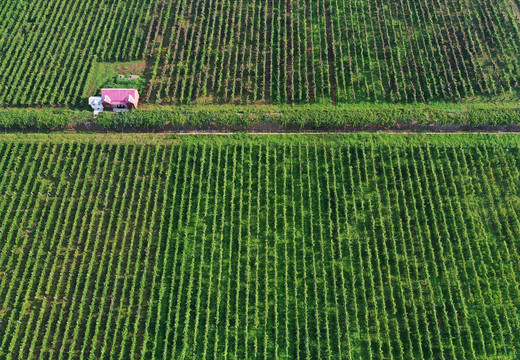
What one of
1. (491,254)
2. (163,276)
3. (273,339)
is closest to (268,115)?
(163,276)

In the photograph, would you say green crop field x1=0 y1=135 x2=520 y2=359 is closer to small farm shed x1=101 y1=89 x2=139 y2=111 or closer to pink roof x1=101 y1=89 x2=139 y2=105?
small farm shed x1=101 y1=89 x2=139 y2=111

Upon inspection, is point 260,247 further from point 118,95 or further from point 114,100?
point 118,95

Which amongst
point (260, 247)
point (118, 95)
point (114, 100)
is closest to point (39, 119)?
point (114, 100)

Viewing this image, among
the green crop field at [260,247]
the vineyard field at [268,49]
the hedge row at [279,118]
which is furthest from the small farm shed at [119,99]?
the green crop field at [260,247]

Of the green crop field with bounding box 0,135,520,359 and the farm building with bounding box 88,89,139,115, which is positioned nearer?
the green crop field with bounding box 0,135,520,359

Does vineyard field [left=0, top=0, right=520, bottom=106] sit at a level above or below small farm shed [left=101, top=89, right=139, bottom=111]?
above

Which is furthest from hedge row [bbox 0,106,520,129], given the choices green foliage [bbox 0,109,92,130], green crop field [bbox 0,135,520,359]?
green crop field [bbox 0,135,520,359]
